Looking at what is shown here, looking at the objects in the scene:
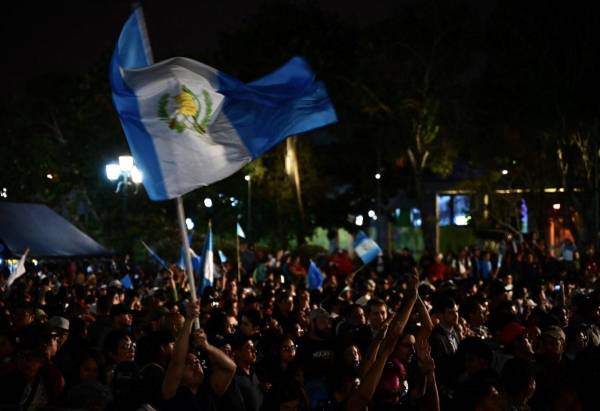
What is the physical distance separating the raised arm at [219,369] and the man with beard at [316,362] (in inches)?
49.3

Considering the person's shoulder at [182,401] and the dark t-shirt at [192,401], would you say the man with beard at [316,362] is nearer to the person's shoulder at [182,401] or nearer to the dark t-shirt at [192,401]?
the dark t-shirt at [192,401]

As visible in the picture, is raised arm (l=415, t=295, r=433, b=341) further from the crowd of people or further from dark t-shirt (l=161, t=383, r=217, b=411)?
dark t-shirt (l=161, t=383, r=217, b=411)

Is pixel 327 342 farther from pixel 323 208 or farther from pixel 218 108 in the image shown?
pixel 323 208

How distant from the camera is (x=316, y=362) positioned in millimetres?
9281

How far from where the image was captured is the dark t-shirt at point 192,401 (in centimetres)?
673

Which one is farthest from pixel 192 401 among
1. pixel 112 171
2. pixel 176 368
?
pixel 112 171

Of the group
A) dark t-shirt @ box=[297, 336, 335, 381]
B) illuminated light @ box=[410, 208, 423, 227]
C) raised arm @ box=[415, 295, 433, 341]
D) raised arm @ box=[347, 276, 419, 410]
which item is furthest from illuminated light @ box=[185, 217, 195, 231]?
raised arm @ box=[347, 276, 419, 410]

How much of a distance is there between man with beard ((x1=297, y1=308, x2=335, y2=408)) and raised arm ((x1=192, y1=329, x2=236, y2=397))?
1252 millimetres

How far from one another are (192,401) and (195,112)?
3.74 meters

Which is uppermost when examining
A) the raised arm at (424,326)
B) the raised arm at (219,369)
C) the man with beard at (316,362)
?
the raised arm at (424,326)

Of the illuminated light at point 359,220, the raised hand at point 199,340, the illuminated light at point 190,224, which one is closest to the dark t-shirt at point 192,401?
the raised hand at point 199,340

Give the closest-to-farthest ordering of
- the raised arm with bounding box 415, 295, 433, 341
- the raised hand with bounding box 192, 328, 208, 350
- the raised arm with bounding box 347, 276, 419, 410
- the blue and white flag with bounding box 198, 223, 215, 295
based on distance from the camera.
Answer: the raised arm with bounding box 347, 276, 419, 410, the raised hand with bounding box 192, 328, 208, 350, the raised arm with bounding box 415, 295, 433, 341, the blue and white flag with bounding box 198, 223, 215, 295

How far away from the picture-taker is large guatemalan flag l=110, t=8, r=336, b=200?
9.36 meters

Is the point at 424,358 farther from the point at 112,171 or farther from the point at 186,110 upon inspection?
the point at 112,171
